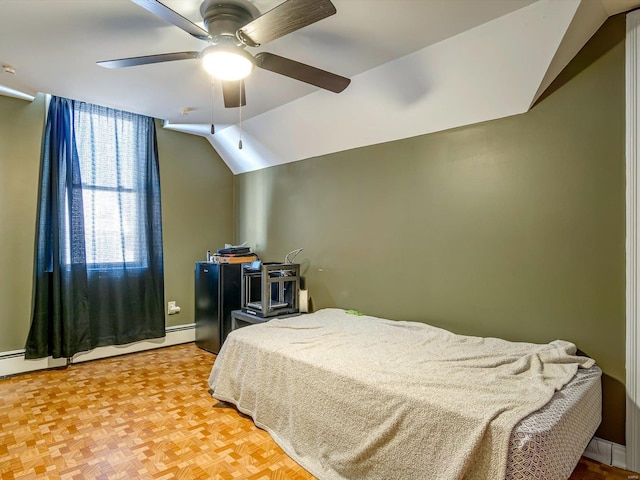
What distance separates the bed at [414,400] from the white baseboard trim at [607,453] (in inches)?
9.9

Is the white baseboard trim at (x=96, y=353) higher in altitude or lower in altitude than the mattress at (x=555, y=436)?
lower

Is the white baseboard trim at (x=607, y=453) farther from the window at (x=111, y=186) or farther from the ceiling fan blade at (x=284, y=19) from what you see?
the window at (x=111, y=186)

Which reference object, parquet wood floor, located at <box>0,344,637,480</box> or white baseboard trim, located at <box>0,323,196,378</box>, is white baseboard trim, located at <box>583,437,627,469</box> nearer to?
parquet wood floor, located at <box>0,344,637,480</box>

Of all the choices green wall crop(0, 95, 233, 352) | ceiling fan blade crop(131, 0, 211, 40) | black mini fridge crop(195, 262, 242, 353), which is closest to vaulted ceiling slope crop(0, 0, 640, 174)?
ceiling fan blade crop(131, 0, 211, 40)

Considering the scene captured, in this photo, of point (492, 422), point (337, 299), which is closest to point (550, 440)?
point (492, 422)

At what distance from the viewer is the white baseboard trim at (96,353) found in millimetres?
3232

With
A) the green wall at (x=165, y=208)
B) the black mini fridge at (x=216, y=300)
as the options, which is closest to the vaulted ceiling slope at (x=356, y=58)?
the green wall at (x=165, y=208)

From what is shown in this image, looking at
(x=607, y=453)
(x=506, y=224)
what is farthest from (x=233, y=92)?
(x=607, y=453)

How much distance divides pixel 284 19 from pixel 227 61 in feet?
1.51

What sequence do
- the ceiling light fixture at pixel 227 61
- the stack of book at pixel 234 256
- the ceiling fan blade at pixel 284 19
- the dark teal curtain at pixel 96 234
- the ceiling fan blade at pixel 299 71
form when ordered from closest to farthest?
the ceiling fan blade at pixel 284 19, the ceiling light fixture at pixel 227 61, the ceiling fan blade at pixel 299 71, the dark teal curtain at pixel 96 234, the stack of book at pixel 234 256

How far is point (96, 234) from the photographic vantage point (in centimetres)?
365

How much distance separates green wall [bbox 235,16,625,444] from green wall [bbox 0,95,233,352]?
1.65 meters

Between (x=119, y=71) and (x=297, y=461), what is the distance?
113 inches

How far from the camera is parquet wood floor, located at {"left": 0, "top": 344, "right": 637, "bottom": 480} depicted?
75.4 inches
